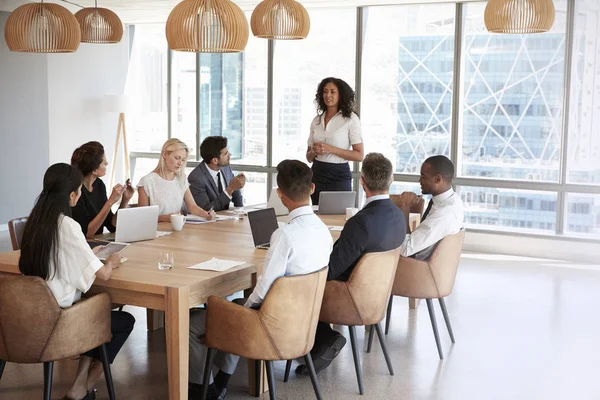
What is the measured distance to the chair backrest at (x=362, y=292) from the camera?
13.2 ft

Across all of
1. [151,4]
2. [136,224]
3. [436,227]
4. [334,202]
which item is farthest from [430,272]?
[151,4]

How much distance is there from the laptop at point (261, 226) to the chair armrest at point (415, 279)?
0.92m

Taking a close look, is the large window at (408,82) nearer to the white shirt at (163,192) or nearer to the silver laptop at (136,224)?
the white shirt at (163,192)

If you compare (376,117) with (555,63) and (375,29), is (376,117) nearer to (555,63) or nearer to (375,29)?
(375,29)

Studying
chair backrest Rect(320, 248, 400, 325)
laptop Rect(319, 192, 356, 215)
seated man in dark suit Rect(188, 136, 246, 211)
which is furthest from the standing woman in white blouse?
chair backrest Rect(320, 248, 400, 325)

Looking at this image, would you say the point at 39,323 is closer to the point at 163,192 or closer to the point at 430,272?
the point at 163,192

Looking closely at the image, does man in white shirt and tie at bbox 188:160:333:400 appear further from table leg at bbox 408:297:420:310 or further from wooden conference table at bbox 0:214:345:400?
table leg at bbox 408:297:420:310

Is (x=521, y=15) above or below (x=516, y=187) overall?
above

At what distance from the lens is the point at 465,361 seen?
188 inches

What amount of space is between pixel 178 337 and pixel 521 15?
354 centimetres

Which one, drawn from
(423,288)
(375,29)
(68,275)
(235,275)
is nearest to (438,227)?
(423,288)

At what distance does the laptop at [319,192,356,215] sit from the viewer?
233 inches

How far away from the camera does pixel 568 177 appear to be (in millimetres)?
8328

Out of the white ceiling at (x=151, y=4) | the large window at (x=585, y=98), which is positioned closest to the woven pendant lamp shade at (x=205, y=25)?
the white ceiling at (x=151, y=4)
